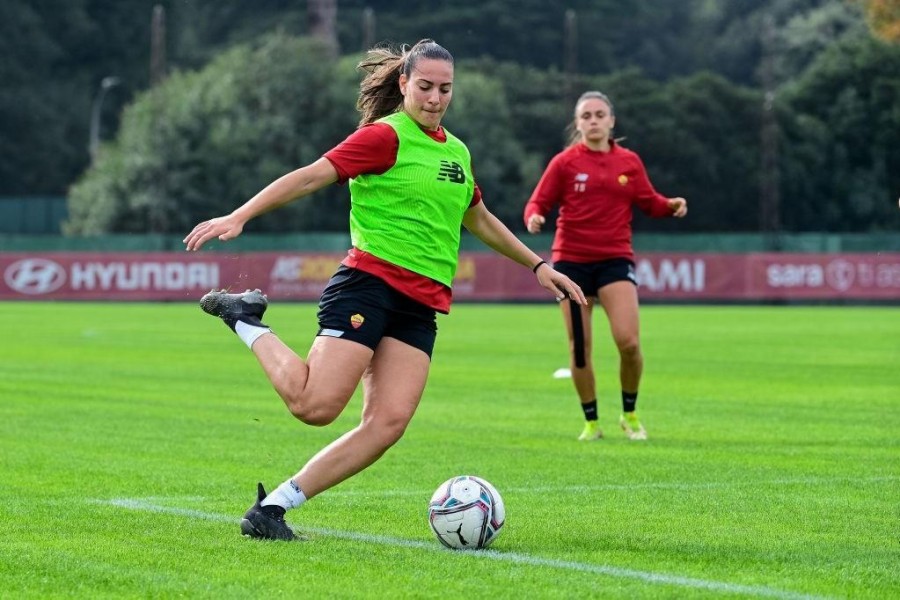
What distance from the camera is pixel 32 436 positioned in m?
12.3

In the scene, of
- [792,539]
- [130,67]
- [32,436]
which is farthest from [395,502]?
[130,67]

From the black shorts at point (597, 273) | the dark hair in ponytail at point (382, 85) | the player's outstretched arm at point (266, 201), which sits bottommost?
the black shorts at point (597, 273)

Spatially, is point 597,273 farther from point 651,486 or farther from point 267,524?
point 267,524

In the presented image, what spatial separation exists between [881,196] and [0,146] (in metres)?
36.3

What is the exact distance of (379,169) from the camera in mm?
7613

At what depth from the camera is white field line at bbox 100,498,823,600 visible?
639 cm

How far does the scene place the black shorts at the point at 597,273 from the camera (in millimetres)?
12680

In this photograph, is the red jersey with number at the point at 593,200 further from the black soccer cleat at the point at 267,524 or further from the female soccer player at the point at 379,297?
the black soccer cleat at the point at 267,524

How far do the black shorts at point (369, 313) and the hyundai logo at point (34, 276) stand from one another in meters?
36.6

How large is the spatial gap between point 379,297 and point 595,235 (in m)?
5.30

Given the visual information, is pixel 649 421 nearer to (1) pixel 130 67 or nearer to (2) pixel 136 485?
(2) pixel 136 485

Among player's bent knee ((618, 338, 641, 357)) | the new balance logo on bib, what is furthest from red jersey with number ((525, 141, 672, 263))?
the new balance logo on bib

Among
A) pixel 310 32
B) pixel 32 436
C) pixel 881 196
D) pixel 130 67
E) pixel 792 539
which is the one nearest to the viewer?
pixel 792 539

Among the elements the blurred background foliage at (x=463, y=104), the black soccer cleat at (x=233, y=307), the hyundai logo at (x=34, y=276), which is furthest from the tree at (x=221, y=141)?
the black soccer cleat at (x=233, y=307)
